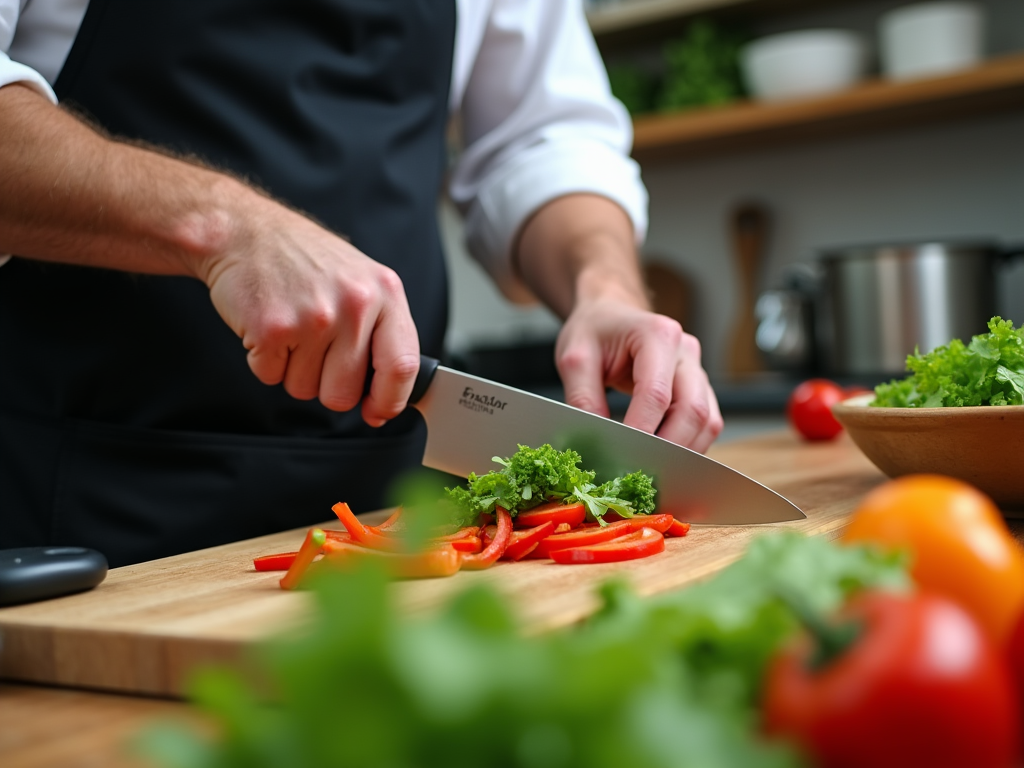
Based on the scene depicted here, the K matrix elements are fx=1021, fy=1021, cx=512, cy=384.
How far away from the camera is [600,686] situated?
340mm

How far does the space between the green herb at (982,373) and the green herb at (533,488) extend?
38 centimetres

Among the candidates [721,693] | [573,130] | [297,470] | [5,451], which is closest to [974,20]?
[573,130]

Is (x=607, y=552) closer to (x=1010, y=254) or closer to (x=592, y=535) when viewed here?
(x=592, y=535)

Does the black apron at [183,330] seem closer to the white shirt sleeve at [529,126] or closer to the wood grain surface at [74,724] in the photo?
the white shirt sleeve at [529,126]

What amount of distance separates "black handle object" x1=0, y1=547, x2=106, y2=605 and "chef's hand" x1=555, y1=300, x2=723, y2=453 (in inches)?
25.3

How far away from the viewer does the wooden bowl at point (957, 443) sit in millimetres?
1022

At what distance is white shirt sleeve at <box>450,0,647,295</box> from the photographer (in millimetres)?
1774

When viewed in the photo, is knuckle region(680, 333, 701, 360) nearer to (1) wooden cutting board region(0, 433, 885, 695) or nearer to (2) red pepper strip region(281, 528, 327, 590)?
(1) wooden cutting board region(0, 433, 885, 695)

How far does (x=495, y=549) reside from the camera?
96 cm

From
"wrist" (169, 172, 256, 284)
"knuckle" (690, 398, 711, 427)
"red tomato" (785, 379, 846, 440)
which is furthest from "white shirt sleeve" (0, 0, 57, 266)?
→ "red tomato" (785, 379, 846, 440)

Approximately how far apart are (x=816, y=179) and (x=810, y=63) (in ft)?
1.78

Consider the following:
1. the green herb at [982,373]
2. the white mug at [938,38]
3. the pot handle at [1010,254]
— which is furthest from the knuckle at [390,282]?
the white mug at [938,38]

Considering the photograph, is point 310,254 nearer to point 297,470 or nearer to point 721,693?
point 297,470

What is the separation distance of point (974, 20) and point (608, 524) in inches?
95.8
